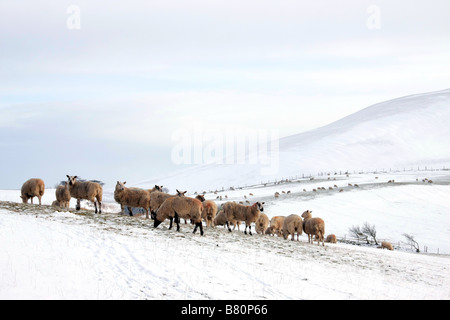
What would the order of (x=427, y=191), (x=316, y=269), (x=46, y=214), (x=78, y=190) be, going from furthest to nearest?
(x=427, y=191) → (x=78, y=190) → (x=46, y=214) → (x=316, y=269)

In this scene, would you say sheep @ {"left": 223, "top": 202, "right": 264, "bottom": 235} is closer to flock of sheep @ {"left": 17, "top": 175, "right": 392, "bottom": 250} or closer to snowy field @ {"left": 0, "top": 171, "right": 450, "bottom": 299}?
flock of sheep @ {"left": 17, "top": 175, "right": 392, "bottom": 250}

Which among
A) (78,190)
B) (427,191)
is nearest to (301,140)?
(427,191)

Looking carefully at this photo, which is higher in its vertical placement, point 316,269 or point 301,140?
point 301,140

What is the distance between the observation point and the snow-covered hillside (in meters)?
152

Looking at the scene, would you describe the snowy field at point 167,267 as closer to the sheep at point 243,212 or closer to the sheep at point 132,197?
the sheep at point 132,197

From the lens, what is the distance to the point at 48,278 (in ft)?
37.7

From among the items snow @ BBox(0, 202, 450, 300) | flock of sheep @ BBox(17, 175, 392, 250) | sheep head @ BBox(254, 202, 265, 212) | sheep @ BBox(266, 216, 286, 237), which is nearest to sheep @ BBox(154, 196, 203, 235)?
flock of sheep @ BBox(17, 175, 392, 250)

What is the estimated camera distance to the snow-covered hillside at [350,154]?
15150cm

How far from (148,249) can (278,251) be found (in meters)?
6.06

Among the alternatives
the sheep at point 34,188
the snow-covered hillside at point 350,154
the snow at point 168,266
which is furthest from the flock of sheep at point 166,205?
the snow-covered hillside at point 350,154

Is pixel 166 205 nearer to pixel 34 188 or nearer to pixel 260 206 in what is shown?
pixel 260 206

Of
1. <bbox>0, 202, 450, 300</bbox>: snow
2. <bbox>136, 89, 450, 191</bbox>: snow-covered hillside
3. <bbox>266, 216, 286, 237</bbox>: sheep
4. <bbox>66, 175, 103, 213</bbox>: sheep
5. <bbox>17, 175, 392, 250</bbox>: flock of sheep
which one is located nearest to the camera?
<bbox>0, 202, 450, 300</bbox>: snow

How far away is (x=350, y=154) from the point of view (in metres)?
166

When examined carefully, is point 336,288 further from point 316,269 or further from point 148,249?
point 148,249
